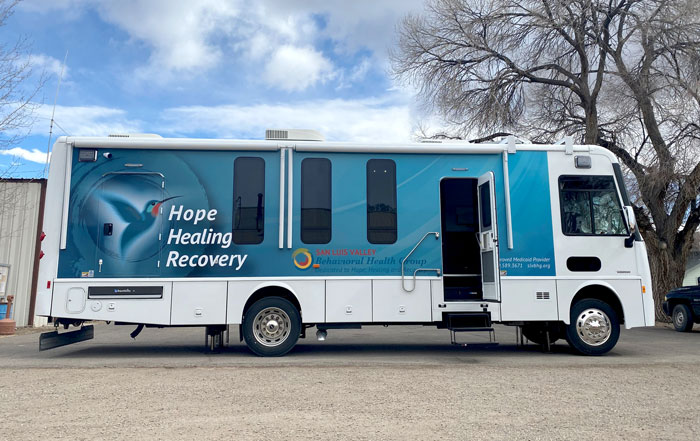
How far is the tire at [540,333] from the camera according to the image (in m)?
9.02

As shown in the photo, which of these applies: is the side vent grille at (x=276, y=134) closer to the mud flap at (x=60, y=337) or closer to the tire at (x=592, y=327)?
the mud flap at (x=60, y=337)

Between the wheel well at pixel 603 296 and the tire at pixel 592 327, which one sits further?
the wheel well at pixel 603 296

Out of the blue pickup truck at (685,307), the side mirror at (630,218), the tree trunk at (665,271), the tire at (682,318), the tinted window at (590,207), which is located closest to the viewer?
the side mirror at (630,218)

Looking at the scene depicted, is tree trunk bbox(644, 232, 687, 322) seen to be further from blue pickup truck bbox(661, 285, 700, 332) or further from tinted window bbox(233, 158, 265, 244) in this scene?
tinted window bbox(233, 158, 265, 244)

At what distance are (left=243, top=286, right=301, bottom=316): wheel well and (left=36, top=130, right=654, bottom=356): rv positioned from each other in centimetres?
2

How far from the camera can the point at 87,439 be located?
13.8 feet

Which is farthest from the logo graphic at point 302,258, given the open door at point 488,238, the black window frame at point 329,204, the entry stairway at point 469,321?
the open door at point 488,238

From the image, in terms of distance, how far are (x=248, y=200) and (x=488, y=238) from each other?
3.86 metres

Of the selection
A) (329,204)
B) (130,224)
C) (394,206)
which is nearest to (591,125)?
(394,206)

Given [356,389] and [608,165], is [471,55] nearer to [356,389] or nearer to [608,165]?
[608,165]

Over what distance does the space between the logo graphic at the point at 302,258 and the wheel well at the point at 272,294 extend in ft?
1.48

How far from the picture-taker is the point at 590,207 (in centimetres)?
884

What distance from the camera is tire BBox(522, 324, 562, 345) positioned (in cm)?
902

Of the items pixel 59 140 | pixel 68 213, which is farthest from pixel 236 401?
pixel 59 140
